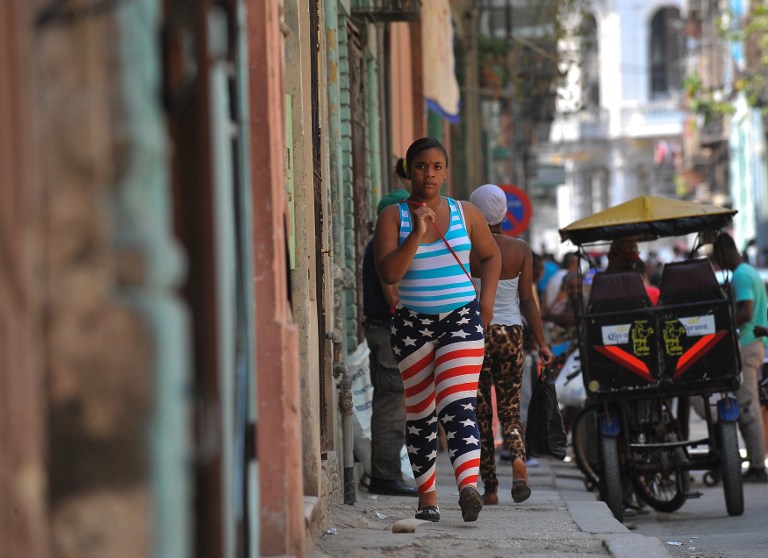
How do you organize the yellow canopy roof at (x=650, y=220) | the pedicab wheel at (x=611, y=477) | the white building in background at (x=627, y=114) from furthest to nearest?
the white building in background at (x=627, y=114) < the yellow canopy roof at (x=650, y=220) < the pedicab wheel at (x=611, y=477)

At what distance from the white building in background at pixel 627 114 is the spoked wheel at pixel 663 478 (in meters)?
60.6

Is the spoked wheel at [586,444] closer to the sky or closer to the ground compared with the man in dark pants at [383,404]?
closer to the ground

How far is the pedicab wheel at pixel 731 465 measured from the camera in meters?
9.83

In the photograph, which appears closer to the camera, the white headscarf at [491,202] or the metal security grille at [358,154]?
the white headscarf at [491,202]

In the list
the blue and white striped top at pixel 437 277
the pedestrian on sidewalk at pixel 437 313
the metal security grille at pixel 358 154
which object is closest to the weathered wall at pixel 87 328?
the pedestrian on sidewalk at pixel 437 313

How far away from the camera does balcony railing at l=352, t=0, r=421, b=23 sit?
465 inches

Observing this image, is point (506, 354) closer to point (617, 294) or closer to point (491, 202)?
point (491, 202)

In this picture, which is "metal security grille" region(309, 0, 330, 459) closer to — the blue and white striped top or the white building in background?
the blue and white striped top


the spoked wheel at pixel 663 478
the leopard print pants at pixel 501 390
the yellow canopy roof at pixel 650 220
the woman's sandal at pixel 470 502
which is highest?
the yellow canopy roof at pixel 650 220

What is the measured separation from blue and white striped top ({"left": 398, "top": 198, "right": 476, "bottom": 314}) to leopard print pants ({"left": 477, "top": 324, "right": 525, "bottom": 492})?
1643 mm

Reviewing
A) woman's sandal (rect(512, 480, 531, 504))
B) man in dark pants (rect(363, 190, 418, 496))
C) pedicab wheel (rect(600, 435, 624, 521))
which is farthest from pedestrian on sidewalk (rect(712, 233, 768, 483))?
woman's sandal (rect(512, 480, 531, 504))

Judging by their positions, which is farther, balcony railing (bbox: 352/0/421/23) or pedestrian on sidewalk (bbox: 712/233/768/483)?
pedestrian on sidewalk (bbox: 712/233/768/483)

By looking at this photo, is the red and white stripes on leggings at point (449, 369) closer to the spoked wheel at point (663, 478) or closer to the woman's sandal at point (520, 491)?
the woman's sandal at point (520, 491)

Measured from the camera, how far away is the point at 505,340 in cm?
898
